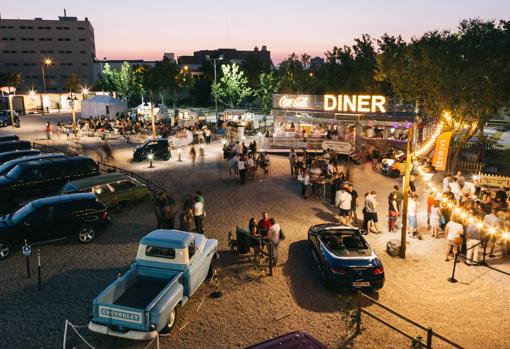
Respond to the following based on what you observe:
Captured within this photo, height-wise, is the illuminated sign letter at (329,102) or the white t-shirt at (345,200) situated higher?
the illuminated sign letter at (329,102)

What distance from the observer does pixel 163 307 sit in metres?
8.12

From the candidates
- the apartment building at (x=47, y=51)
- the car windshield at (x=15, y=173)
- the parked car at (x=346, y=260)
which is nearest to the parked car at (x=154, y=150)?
the car windshield at (x=15, y=173)

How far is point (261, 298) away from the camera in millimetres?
10242

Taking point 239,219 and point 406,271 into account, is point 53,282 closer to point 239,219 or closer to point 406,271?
point 239,219

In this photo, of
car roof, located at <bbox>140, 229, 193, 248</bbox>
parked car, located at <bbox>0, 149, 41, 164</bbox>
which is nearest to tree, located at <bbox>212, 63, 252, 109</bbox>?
parked car, located at <bbox>0, 149, 41, 164</bbox>

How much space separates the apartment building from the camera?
116125 mm

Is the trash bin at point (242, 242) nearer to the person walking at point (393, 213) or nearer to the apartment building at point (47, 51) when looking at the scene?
the person walking at point (393, 213)

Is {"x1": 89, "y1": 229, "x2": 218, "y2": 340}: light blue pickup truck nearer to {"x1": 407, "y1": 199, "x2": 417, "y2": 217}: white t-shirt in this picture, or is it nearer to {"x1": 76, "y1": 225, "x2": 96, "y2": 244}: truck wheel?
{"x1": 76, "y1": 225, "x2": 96, "y2": 244}: truck wheel

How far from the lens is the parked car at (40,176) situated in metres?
17.9

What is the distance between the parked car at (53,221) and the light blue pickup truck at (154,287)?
5026mm

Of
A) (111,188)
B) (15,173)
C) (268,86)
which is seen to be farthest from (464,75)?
(268,86)

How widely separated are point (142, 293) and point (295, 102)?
22.9 m

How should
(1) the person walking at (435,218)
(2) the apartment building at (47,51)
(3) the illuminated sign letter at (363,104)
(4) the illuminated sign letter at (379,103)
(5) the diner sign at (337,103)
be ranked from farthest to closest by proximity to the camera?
(2) the apartment building at (47,51), (3) the illuminated sign letter at (363,104), (5) the diner sign at (337,103), (4) the illuminated sign letter at (379,103), (1) the person walking at (435,218)

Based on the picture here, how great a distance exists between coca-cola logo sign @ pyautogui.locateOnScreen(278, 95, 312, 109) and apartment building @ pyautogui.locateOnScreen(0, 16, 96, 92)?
10170 centimetres
